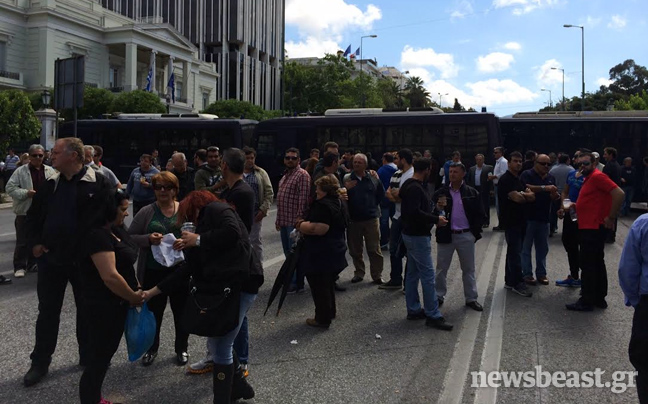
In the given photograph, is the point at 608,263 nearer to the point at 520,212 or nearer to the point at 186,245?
the point at 520,212

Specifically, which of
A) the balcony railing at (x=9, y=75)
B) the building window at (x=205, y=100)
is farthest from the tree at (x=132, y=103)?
the building window at (x=205, y=100)

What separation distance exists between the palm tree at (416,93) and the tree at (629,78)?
27.3 meters

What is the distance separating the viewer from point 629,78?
257 ft

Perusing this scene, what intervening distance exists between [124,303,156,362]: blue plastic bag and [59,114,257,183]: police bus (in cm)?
1742

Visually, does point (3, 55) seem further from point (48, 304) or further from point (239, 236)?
point (239, 236)

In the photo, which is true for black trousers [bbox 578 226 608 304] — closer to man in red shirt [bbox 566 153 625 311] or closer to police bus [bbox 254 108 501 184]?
man in red shirt [bbox 566 153 625 311]

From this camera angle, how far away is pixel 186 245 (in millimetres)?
3471

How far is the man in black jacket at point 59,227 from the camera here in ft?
13.4

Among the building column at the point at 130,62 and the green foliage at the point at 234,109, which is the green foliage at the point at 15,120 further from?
the green foliage at the point at 234,109

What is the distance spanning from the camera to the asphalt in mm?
4168

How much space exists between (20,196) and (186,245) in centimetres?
508

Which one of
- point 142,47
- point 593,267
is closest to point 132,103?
point 142,47

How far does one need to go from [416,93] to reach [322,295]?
8965cm

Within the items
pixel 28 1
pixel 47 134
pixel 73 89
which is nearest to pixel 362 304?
pixel 73 89
